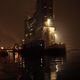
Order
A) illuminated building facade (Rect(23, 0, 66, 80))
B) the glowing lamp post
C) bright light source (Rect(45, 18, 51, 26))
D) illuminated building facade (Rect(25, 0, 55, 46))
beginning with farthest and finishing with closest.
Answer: bright light source (Rect(45, 18, 51, 26)), illuminated building facade (Rect(25, 0, 55, 46)), the glowing lamp post, illuminated building facade (Rect(23, 0, 66, 80))

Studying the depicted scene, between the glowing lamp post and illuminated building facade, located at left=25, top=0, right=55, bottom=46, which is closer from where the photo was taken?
the glowing lamp post

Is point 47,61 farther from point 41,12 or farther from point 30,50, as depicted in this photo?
point 41,12

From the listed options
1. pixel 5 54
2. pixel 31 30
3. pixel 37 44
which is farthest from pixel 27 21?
pixel 37 44

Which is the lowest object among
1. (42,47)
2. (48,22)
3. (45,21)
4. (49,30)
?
(42,47)

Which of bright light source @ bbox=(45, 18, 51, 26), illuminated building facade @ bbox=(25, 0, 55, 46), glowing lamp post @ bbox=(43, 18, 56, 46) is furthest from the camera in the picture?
bright light source @ bbox=(45, 18, 51, 26)

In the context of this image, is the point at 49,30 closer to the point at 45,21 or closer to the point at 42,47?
the point at 45,21

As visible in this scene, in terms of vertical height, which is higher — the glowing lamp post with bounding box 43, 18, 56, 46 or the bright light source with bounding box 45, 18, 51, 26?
the bright light source with bounding box 45, 18, 51, 26

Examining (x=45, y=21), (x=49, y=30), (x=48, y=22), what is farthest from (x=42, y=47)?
(x=45, y=21)

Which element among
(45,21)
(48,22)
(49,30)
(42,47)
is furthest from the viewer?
(45,21)

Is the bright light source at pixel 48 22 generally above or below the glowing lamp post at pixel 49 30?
above

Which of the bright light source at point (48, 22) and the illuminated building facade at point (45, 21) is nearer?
the illuminated building facade at point (45, 21)

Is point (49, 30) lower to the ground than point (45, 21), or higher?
lower

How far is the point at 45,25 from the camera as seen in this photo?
49.0 meters

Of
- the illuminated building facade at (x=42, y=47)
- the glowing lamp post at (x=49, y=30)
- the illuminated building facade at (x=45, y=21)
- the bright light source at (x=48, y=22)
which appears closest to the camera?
the illuminated building facade at (x=42, y=47)
